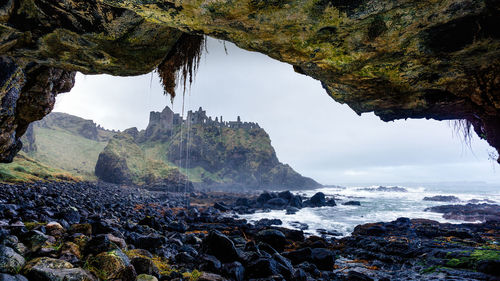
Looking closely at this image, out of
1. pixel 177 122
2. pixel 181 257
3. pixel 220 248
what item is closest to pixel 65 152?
pixel 177 122

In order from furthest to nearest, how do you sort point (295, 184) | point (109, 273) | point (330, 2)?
point (295, 184) → point (330, 2) → point (109, 273)

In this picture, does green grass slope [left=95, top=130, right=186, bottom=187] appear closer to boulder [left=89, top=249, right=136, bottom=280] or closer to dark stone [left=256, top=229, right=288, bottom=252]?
dark stone [left=256, top=229, right=288, bottom=252]

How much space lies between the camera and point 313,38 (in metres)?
4.13

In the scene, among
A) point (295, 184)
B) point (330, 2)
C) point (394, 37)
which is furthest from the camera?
A: point (295, 184)

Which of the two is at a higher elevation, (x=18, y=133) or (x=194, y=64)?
(x=194, y=64)

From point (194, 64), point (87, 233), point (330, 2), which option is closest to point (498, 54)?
point (330, 2)

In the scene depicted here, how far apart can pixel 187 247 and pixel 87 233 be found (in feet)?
7.28

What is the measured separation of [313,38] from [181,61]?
390 centimetres

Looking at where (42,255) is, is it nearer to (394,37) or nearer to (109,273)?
(109,273)

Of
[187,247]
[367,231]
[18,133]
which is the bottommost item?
[367,231]

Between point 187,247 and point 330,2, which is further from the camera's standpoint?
point 187,247

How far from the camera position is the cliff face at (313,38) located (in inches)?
137

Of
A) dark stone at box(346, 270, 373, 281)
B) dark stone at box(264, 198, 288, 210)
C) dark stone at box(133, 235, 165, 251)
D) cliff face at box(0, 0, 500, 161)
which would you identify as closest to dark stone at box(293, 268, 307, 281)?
dark stone at box(346, 270, 373, 281)

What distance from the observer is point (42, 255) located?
295 centimetres
